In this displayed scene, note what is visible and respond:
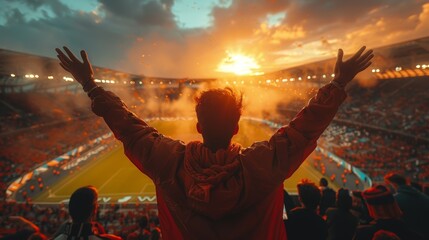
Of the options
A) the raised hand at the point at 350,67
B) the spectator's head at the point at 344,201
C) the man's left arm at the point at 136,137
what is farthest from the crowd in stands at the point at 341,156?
the raised hand at the point at 350,67

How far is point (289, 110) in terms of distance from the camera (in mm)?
44812

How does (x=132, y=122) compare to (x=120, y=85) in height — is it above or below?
above

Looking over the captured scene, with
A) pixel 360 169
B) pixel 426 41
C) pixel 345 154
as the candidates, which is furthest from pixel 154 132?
pixel 426 41

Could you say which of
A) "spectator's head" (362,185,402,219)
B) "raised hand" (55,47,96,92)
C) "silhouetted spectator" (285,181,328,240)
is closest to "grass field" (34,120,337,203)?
"silhouetted spectator" (285,181,328,240)

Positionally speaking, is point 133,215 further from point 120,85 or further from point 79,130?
point 120,85

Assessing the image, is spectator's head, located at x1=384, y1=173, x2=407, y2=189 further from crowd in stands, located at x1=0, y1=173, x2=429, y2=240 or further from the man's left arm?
the man's left arm

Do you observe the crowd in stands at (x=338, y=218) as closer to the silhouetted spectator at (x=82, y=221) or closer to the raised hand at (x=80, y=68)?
the silhouetted spectator at (x=82, y=221)

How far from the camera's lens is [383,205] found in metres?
2.86

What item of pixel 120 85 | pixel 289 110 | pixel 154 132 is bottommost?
pixel 289 110

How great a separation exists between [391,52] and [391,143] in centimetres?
890

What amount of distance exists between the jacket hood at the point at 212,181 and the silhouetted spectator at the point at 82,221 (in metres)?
1.44

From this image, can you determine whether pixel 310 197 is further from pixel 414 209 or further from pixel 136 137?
pixel 136 137

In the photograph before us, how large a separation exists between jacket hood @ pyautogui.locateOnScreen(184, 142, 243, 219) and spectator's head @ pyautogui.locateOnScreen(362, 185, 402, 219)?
7.64 ft

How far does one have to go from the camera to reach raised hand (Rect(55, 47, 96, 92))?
1.88 meters
